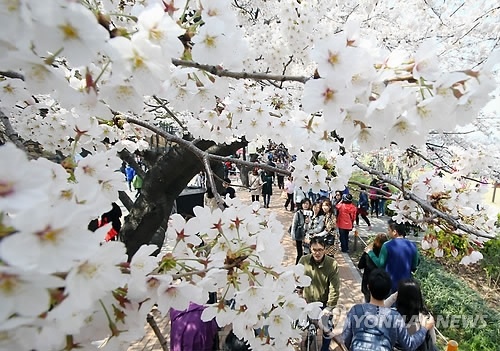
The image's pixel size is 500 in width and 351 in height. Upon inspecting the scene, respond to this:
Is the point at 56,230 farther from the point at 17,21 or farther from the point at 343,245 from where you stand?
the point at 343,245

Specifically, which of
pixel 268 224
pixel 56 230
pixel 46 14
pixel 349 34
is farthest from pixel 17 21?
pixel 268 224

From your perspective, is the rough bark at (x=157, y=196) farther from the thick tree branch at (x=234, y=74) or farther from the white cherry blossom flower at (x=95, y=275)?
the white cherry blossom flower at (x=95, y=275)

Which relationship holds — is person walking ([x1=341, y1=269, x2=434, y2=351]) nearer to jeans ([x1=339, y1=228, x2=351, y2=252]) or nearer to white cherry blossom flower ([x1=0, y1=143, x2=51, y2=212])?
white cherry blossom flower ([x1=0, y1=143, x2=51, y2=212])

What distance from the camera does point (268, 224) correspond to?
166cm

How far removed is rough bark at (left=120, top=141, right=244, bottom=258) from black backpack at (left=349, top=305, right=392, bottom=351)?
2202 mm

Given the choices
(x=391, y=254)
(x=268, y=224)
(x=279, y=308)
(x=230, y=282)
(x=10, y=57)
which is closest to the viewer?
(x=10, y=57)

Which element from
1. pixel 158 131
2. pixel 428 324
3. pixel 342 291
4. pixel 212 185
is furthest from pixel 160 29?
pixel 342 291

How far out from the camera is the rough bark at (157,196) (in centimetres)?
386

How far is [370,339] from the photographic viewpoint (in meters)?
2.47

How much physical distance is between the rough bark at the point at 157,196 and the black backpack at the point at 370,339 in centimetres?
220

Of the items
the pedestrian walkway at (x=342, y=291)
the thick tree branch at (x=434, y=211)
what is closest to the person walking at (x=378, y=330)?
the thick tree branch at (x=434, y=211)

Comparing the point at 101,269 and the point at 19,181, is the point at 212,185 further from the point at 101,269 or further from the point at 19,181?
the point at 19,181

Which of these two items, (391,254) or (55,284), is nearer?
(55,284)

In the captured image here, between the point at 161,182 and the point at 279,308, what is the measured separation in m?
2.76
